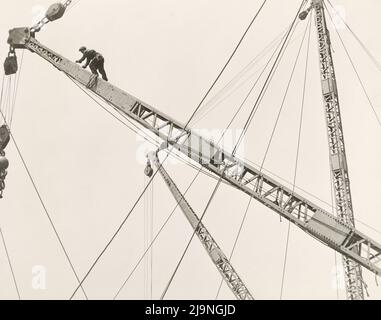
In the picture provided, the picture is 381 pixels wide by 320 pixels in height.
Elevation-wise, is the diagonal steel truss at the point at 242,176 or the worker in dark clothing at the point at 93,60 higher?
the worker in dark clothing at the point at 93,60

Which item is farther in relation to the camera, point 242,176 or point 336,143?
point 336,143

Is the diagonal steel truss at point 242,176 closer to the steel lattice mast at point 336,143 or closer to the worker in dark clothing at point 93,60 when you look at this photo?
the worker in dark clothing at point 93,60

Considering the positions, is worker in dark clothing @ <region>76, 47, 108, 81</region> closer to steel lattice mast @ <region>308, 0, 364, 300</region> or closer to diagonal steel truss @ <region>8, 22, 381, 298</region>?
diagonal steel truss @ <region>8, 22, 381, 298</region>

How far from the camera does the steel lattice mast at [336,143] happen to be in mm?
17531

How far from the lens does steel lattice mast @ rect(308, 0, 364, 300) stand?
57.5ft

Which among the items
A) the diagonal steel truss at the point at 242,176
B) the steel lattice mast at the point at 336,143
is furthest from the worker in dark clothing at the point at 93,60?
the steel lattice mast at the point at 336,143

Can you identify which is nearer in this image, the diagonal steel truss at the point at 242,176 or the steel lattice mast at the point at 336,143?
the diagonal steel truss at the point at 242,176

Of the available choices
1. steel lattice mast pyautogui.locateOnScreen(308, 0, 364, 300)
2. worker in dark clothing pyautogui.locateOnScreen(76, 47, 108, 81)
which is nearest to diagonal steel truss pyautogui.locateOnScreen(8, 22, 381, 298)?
worker in dark clothing pyautogui.locateOnScreen(76, 47, 108, 81)

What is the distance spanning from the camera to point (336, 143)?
17578 millimetres

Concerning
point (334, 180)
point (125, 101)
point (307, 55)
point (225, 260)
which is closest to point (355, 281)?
point (334, 180)
